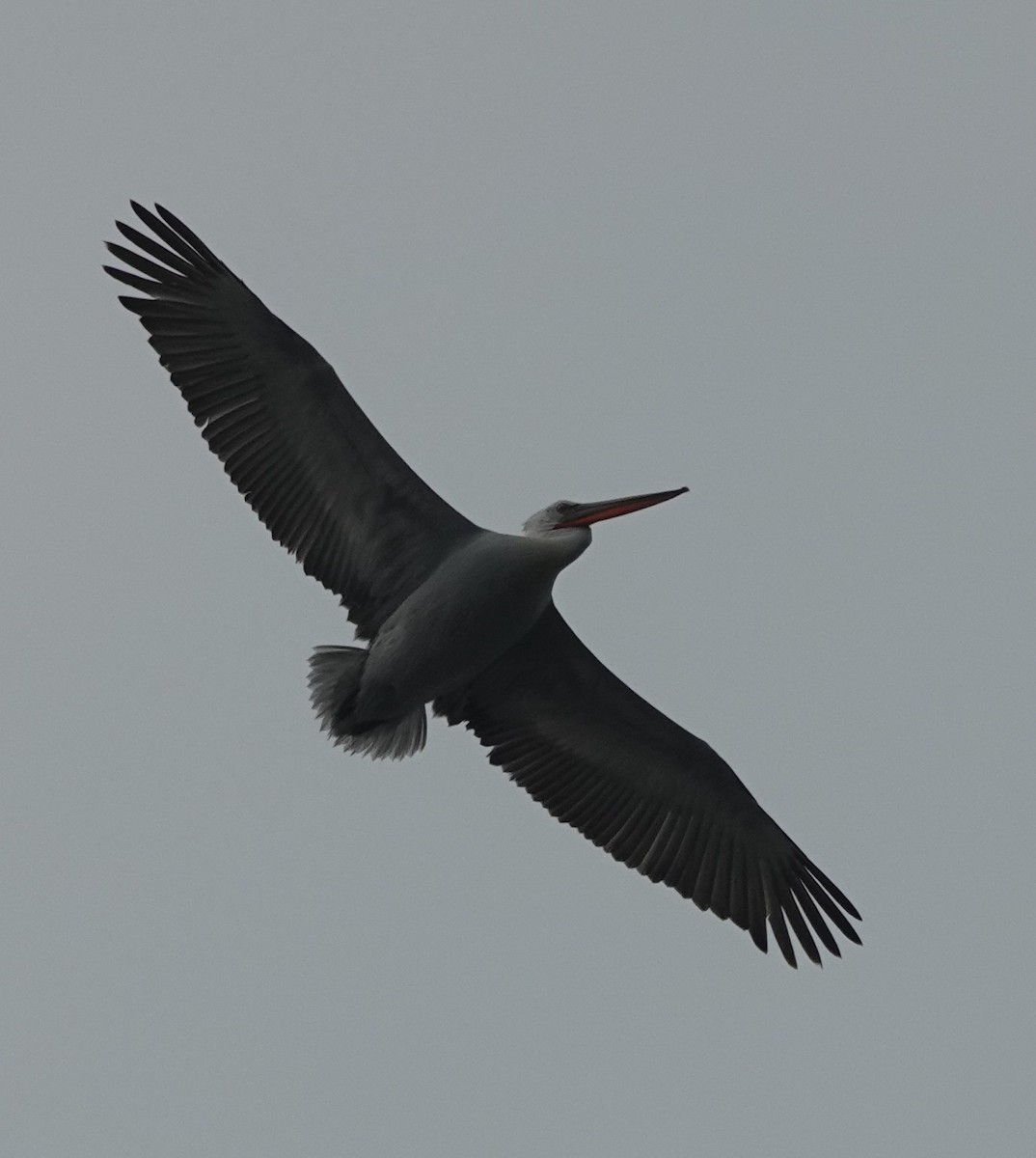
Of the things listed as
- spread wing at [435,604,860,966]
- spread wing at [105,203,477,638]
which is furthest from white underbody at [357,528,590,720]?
spread wing at [435,604,860,966]

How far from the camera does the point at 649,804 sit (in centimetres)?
1270

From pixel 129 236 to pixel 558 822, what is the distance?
4.13 m

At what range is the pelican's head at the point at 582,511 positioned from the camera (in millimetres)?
11883

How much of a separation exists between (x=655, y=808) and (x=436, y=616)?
2.04 m

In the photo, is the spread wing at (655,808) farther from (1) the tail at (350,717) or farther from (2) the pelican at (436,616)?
(1) the tail at (350,717)

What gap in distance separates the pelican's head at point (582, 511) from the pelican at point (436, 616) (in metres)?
0.01

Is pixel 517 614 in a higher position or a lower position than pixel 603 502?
lower

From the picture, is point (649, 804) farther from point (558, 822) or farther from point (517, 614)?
point (517, 614)

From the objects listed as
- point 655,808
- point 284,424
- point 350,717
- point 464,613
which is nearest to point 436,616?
point 464,613

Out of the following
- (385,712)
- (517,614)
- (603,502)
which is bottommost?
(385,712)

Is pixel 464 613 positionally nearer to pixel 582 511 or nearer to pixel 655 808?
pixel 582 511

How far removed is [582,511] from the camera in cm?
1191

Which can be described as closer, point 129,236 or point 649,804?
point 129,236

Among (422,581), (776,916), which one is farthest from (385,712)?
(776,916)
